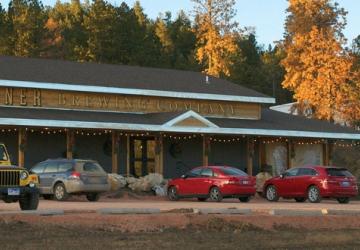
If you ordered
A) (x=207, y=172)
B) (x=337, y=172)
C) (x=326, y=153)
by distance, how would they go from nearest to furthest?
(x=337, y=172)
(x=207, y=172)
(x=326, y=153)

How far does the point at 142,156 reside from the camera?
138 ft

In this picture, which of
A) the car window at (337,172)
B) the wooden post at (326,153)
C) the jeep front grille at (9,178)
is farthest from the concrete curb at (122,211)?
the wooden post at (326,153)

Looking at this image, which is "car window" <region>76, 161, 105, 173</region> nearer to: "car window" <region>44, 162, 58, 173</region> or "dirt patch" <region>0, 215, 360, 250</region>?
"car window" <region>44, 162, 58, 173</region>

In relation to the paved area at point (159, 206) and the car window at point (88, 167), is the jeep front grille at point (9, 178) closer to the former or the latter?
the paved area at point (159, 206)

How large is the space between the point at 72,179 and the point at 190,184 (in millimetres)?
5282

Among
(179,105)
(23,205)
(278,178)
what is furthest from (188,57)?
(23,205)

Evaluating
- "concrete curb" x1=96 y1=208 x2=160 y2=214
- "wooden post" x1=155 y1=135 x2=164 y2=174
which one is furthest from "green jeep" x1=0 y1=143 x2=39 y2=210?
"wooden post" x1=155 y1=135 x2=164 y2=174

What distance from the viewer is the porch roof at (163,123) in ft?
115

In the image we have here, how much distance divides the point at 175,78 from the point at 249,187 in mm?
16885

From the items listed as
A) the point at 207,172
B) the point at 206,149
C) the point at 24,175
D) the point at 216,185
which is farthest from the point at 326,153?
the point at 24,175

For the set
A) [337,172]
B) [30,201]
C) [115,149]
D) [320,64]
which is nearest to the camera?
[30,201]

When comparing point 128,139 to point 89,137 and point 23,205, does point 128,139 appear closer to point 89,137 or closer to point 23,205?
point 89,137

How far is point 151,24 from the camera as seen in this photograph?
10331cm

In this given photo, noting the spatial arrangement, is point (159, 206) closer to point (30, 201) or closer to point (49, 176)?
point (30, 201)
